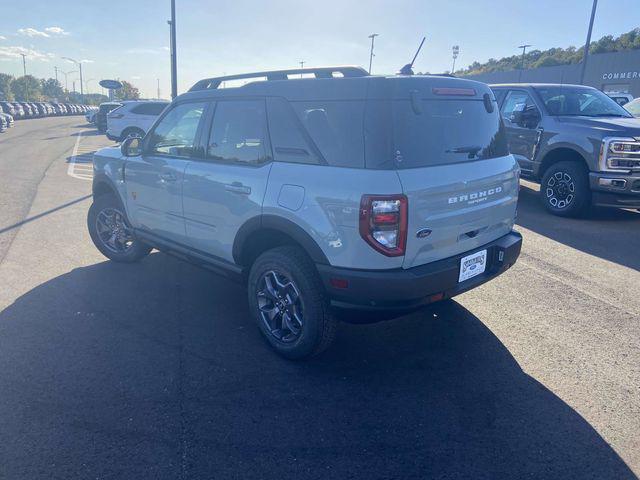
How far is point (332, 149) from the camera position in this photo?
10.2 ft

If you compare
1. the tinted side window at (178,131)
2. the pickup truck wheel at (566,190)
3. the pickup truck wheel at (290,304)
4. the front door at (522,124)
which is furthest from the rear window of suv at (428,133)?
the front door at (522,124)

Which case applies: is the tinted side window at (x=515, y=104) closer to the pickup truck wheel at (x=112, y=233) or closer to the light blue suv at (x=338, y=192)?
the light blue suv at (x=338, y=192)

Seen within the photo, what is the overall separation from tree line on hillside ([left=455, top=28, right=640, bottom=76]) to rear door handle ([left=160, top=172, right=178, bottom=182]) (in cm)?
5400

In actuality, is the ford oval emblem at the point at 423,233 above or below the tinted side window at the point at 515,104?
below

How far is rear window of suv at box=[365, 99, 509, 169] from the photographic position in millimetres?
2945

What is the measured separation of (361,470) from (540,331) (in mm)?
2247

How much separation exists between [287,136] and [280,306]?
4.03 feet

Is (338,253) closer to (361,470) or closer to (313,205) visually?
(313,205)

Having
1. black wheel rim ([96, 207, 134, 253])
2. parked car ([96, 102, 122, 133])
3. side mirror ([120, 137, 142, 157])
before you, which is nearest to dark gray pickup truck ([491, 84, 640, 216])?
side mirror ([120, 137, 142, 157])

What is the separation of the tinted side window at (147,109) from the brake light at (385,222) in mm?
16386

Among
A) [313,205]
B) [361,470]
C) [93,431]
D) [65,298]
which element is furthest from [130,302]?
[361,470]

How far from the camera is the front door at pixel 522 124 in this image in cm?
830

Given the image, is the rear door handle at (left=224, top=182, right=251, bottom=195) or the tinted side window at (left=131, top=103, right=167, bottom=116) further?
the tinted side window at (left=131, top=103, right=167, bottom=116)

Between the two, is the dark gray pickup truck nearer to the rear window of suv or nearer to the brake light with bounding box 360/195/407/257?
the rear window of suv
